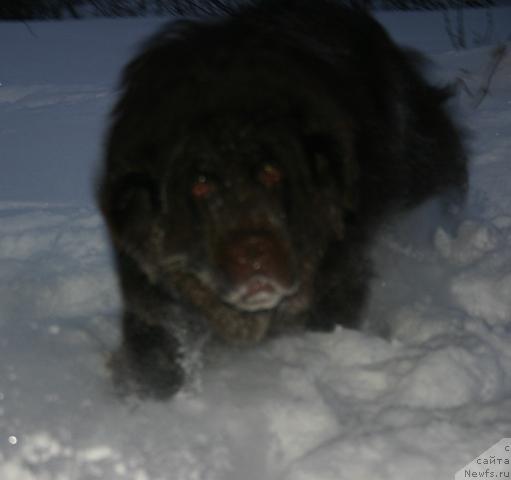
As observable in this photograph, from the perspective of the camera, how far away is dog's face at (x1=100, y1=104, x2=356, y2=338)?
287 centimetres

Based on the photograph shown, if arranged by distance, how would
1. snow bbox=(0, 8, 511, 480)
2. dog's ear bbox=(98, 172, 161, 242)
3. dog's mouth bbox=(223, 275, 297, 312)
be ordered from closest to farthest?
snow bbox=(0, 8, 511, 480)
dog's mouth bbox=(223, 275, 297, 312)
dog's ear bbox=(98, 172, 161, 242)

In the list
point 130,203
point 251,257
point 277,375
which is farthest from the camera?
point 277,375

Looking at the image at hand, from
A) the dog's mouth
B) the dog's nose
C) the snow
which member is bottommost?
the snow

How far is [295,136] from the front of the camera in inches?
119

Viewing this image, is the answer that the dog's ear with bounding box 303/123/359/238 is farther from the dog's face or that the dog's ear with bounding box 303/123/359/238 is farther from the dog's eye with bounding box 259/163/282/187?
the dog's eye with bounding box 259/163/282/187

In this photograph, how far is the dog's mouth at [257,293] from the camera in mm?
2869

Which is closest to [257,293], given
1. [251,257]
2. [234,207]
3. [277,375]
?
[251,257]

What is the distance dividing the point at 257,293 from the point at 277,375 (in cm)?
52

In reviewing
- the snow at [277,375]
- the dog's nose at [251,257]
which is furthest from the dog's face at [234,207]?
the snow at [277,375]

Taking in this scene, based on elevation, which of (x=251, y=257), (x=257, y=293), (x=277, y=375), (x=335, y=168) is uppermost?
(x=335, y=168)

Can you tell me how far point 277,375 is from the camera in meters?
3.30

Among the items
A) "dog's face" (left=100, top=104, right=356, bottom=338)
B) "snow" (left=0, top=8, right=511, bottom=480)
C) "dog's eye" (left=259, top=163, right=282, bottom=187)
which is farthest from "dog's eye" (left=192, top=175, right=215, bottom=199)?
"snow" (left=0, top=8, right=511, bottom=480)

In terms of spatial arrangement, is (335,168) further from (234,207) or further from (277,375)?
(277,375)

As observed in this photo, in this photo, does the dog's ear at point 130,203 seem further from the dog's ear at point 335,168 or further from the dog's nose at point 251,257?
the dog's ear at point 335,168
